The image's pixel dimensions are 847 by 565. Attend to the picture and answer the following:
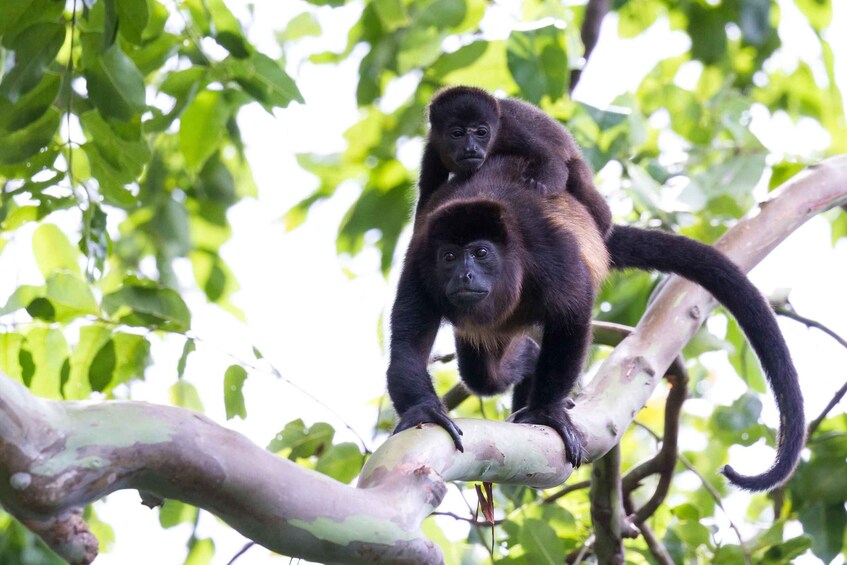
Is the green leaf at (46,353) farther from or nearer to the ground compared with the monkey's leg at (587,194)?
farther from the ground

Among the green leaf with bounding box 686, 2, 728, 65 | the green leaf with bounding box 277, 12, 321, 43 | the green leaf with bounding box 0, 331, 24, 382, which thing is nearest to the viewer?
the green leaf with bounding box 0, 331, 24, 382

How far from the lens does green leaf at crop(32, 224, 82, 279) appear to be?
3680 millimetres

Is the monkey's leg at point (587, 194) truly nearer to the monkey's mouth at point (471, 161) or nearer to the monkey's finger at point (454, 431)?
the monkey's mouth at point (471, 161)

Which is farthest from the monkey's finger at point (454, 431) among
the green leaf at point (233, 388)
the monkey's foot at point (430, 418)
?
the green leaf at point (233, 388)

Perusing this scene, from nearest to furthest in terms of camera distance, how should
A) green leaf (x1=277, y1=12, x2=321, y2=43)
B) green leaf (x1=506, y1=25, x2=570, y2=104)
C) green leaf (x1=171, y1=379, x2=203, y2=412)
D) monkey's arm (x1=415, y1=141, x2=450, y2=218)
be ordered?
green leaf (x1=506, y1=25, x2=570, y2=104) → green leaf (x1=171, y1=379, x2=203, y2=412) → monkey's arm (x1=415, y1=141, x2=450, y2=218) → green leaf (x1=277, y1=12, x2=321, y2=43)

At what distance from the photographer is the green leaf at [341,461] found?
10.9ft

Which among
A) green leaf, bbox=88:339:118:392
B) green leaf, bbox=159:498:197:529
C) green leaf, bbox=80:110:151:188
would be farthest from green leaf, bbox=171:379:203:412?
green leaf, bbox=80:110:151:188

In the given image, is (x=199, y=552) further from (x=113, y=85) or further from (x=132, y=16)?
(x=132, y=16)

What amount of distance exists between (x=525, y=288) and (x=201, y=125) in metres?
1.45

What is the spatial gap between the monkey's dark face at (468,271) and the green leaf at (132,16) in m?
1.15

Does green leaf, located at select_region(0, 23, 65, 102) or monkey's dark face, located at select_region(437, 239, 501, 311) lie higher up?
green leaf, located at select_region(0, 23, 65, 102)

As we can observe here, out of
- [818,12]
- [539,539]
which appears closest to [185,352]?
[539,539]

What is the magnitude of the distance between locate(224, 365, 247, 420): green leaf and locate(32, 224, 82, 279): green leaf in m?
0.92

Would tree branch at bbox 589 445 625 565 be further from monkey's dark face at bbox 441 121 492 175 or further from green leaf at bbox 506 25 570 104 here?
green leaf at bbox 506 25 570 104
